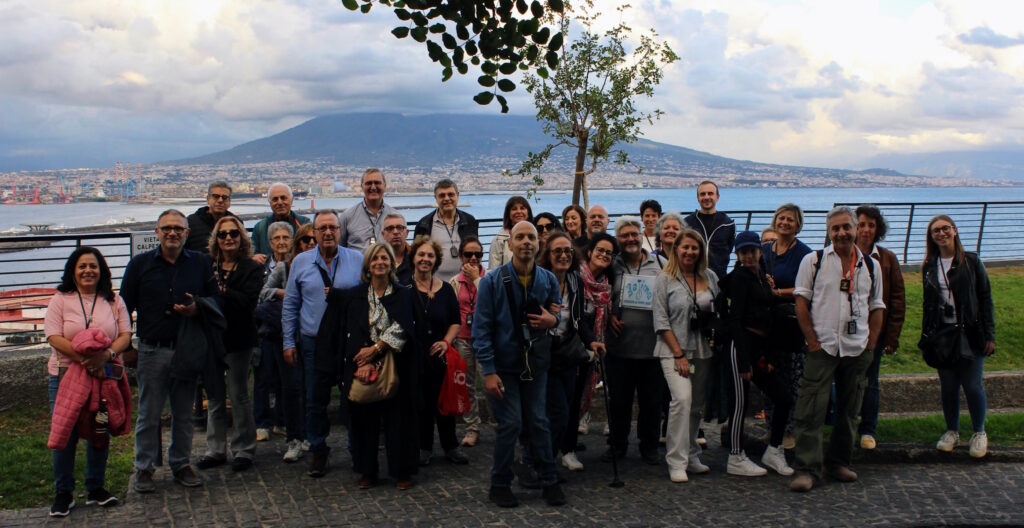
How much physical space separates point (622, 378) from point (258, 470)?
118 inches

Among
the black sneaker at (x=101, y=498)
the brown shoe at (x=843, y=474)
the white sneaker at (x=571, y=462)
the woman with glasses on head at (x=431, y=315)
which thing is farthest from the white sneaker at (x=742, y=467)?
the black sneaker at (x=101, y=498)

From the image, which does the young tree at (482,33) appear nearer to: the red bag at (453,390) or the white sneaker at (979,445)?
the red bag at (453,390)

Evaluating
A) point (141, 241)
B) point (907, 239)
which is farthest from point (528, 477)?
point (907, 239)

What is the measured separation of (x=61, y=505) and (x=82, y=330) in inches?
45.5

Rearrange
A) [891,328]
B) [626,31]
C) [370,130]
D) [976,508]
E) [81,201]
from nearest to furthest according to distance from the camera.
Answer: [976,508]
[891,328]
[626,31]
[81,201]
[370,130]

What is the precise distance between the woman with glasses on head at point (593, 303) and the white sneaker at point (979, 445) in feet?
10.9

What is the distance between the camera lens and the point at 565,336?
20.0ft

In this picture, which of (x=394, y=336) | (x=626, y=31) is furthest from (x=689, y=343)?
(x=626, y=31)

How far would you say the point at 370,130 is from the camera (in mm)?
133000

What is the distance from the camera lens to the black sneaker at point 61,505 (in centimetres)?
534

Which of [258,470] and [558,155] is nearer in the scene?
[258,470]

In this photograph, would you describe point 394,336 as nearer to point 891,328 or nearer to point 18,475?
point 18,475

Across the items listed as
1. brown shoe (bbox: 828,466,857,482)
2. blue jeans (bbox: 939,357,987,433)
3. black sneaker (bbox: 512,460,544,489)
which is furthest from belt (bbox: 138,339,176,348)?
blue jeans (bbox: 939,357,987,433)

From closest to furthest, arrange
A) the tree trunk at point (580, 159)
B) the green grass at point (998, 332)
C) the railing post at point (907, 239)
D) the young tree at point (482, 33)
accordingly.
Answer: the young tree at point (482, 33) < the green grass at point (998, 332) < the tree trunk at point (580, 159) < the railing post at point (907, 239)
